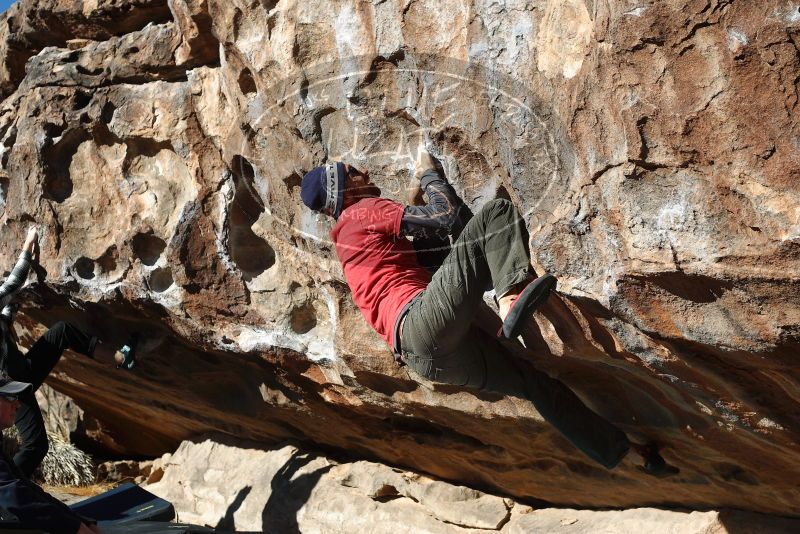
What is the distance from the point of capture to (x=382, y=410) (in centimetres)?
534

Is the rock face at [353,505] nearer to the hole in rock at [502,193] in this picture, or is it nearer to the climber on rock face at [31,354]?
the climber on rock face at [31,354]

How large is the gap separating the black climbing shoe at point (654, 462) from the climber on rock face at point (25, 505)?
2.51 meters

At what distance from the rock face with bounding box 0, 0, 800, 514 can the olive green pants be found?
0.68 ft

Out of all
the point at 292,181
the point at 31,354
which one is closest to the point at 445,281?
the point at 292,181

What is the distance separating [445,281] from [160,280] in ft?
8.04

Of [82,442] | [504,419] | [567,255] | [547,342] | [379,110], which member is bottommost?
[82,442]

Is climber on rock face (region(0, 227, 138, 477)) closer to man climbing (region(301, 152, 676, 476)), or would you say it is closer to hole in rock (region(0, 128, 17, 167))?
hole in rock (region(0, 128, 17, 167))

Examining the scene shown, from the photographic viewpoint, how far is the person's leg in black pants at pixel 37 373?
18.5 ft

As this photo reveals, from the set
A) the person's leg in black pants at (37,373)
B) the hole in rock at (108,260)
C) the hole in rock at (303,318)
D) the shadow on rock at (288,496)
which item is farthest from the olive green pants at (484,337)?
the person's leg in black pants at (37,373)

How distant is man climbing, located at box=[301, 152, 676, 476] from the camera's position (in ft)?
11.1

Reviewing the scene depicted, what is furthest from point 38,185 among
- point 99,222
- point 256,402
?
point 256,402

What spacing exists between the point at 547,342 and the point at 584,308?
43 cm

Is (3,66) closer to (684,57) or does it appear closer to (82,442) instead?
(82,442)

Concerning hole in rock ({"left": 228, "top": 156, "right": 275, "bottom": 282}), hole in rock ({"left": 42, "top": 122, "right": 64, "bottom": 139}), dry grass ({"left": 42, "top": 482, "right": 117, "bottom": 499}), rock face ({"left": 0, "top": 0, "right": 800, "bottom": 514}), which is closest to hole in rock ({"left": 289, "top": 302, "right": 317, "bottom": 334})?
rock face ({"left": 0, "top": 0, "right": 800, "bottom": 514})
